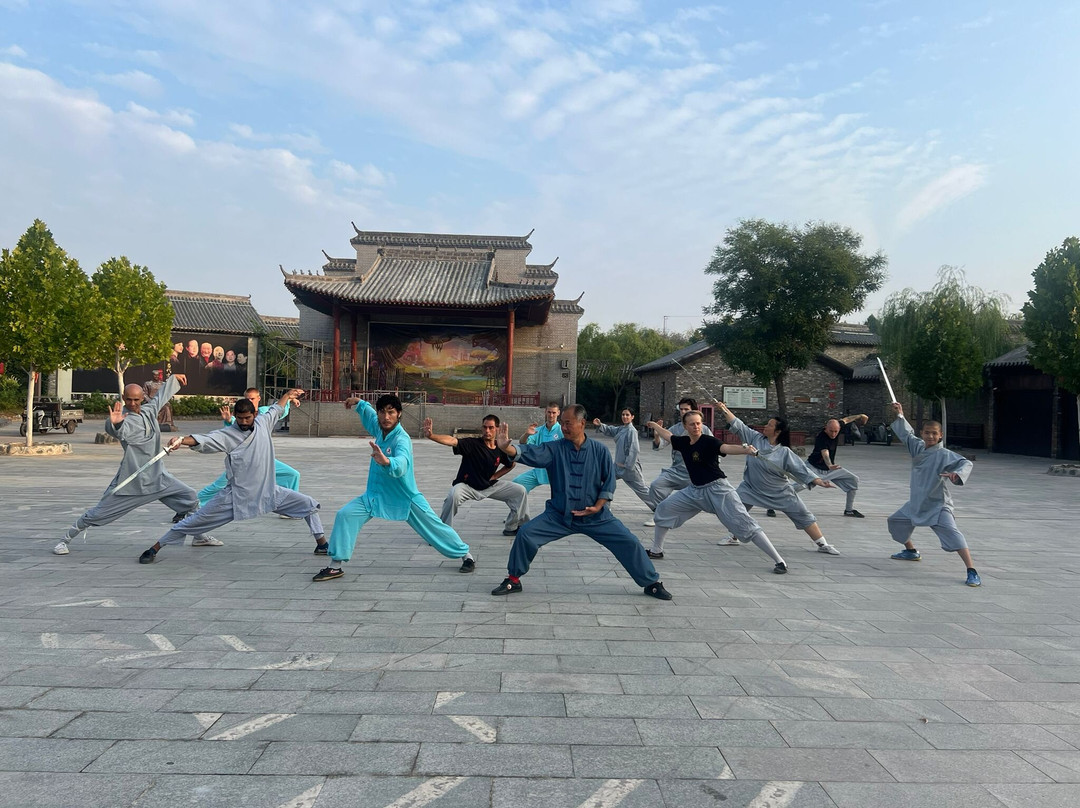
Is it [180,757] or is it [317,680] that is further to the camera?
[317,680]

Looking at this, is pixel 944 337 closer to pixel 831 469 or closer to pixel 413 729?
pixel 831 469

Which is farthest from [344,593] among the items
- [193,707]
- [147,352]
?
[147,352]

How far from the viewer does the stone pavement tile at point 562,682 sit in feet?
11.7

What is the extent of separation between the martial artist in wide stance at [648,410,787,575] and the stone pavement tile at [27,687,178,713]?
4.52m

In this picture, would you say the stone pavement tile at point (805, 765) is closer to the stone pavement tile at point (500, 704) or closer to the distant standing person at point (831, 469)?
the stone pavement tile at point (500, 704)

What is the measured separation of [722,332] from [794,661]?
21.1 m

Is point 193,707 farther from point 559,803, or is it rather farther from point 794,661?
point 794,661

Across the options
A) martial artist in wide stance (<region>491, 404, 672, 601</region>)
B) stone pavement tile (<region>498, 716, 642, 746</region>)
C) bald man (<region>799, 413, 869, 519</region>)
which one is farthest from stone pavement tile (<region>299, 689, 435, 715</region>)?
bald man (<region>799, 413, 869, 519</region>)

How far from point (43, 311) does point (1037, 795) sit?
18411 millimetres

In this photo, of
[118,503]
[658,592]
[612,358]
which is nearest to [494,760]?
[658,592]

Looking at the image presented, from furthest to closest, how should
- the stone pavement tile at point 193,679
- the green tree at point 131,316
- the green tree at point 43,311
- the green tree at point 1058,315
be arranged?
the green tree at point 131,316 → the green tree at point 1058,315 → the green tree at point 43,311 → the stone pavement tile at point 193,679

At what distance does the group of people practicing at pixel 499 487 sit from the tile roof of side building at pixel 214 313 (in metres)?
32.6

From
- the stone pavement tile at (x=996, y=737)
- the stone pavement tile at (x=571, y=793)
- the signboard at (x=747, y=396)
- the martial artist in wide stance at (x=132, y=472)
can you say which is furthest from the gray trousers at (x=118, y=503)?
the signboard at (x=747, y=396)

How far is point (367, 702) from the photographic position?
11.1ft
